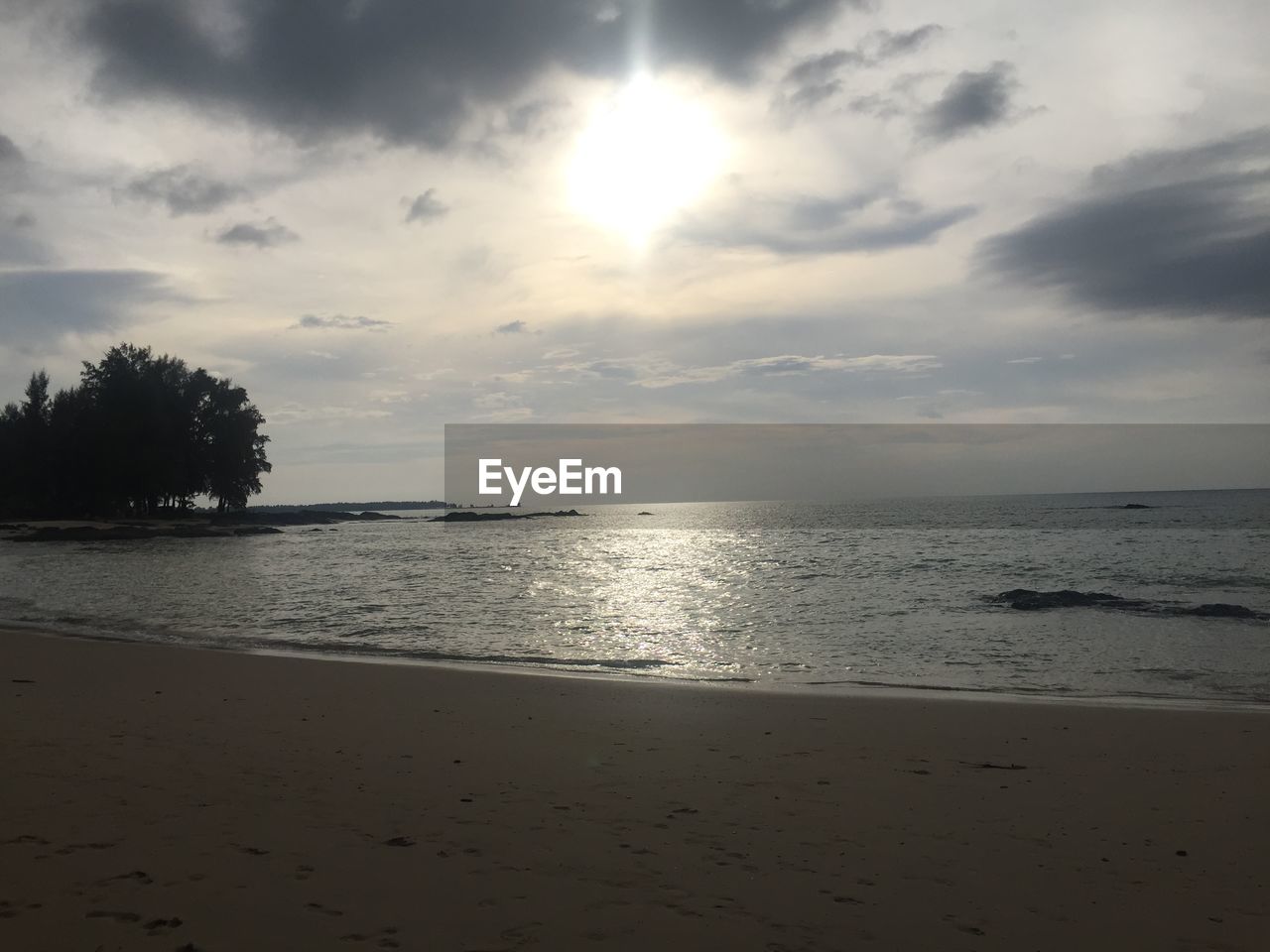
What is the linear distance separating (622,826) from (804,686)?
7544 millimetres

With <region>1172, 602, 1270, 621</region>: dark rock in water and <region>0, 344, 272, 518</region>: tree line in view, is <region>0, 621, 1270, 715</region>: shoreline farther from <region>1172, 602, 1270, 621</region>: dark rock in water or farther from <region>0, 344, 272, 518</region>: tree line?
<region>0, 344, 272, 518</region>: tree line

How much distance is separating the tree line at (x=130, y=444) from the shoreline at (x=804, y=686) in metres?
74.7

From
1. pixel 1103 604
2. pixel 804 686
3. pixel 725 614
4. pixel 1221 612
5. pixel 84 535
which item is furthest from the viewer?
pixel 84 535

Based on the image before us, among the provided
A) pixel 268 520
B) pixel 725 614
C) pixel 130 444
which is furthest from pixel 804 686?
pixel 268 520

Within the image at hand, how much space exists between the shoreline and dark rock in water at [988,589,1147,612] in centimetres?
1177

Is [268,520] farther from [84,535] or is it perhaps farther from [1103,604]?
[1103,604]

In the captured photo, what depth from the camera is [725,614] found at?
76.7ft


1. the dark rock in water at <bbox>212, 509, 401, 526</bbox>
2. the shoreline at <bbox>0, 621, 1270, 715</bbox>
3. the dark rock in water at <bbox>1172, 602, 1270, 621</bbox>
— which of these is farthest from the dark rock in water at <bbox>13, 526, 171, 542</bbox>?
the dark rock in water at <bbox>1172, 602, 1270, 621</bbox>

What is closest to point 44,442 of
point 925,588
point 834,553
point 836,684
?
point 834,553

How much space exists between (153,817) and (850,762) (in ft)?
19.8

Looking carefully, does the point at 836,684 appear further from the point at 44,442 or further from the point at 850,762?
the point at 44,442

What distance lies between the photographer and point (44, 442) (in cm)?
8594

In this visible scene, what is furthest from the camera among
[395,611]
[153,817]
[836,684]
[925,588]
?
[925,588]

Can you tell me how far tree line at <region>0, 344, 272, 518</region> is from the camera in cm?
8094
